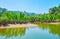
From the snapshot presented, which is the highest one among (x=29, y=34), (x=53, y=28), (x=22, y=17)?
(x=22, y=17)

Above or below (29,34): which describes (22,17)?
above

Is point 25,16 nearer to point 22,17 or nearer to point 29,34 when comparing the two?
point 22,17

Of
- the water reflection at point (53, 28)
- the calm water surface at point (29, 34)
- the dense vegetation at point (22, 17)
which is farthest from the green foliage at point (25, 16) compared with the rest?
the calm water surface at point (29, 34)

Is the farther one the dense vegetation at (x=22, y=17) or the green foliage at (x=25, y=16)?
the green foliage at (x=25, y=16)

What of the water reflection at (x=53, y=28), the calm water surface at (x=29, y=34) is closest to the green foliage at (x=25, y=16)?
the water reflection at (x=53, y=28)

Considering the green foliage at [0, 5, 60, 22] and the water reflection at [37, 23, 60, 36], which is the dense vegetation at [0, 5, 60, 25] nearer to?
the green foliage at [0, 5, 60, 22]

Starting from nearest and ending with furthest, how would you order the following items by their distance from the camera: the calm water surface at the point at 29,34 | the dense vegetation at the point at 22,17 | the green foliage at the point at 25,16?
the calm water surface at the point at 29,34 → the dense vegetation at the point at 22,17 → the green foliage at the point at 25,16

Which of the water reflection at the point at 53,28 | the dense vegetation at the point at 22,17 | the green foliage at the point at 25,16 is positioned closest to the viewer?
the water reflection at the point at 53,28

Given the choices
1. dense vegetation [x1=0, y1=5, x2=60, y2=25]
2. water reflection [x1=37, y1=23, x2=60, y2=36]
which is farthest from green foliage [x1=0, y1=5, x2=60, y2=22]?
water reflection [x1=37, y1=23, x2=60, y2=36]

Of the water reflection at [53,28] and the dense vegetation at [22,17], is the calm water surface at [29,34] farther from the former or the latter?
the dense vegetation at [22,17]

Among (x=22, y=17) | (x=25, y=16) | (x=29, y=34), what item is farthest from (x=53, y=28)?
(x=25, y=16)

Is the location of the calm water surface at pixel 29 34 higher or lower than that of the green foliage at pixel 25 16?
lower

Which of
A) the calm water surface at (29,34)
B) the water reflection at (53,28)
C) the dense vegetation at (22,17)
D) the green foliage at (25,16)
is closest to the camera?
the calm water surface at (29,34)

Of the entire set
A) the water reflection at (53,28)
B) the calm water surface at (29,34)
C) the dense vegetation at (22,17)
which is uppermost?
the dense vegetation at (22,17)
